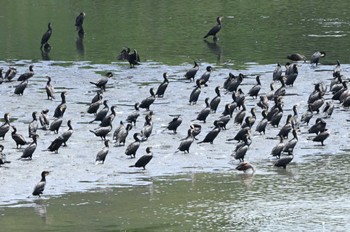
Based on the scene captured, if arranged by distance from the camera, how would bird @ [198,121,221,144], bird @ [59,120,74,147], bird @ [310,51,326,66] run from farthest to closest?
bird @ [310,51,326,66] < bird @ [198,121,221,144] < bird @ [59,120,74,147]

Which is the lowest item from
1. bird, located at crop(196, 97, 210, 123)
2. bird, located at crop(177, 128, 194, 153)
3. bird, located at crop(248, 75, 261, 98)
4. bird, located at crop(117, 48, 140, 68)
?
bird, located at crop(117, 48, 140, 68)

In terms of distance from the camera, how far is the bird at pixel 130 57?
51.7m

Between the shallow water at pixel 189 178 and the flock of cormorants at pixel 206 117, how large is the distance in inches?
11.2

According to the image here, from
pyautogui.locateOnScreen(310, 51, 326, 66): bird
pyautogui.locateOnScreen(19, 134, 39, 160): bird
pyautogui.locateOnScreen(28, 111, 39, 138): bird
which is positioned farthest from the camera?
pyautogui.locateOnScreen(310, 51, 326, 66): bird

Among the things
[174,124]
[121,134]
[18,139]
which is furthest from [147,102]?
[18,139]

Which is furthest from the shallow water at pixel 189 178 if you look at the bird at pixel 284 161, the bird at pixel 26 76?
the bird at pixel 26 76

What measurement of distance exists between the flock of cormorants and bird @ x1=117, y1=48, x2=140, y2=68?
360 cm

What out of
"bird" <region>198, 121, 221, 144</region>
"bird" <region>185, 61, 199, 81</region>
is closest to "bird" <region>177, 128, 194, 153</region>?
"bird" <region>198, 121, 221, 144</region>

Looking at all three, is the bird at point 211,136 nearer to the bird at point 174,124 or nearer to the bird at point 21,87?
the bird at point 174,124

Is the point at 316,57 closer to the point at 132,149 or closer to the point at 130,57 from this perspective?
the point at 130,57

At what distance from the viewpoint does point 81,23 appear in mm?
64000

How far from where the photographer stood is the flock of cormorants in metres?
33.9

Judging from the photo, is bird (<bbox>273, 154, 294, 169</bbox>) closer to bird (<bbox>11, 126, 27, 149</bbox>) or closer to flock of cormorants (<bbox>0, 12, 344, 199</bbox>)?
flock of cormorants (<bbox>0, 12, 344, 199</bbox>)

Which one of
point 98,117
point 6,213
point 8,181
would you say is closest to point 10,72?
point 98,117
